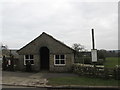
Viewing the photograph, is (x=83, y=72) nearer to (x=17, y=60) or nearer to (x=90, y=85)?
(x=90, y=85)

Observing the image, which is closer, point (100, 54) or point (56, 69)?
point (56, 69)

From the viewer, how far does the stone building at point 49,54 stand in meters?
29.4

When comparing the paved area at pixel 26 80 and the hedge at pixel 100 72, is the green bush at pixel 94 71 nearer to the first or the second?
the hedge at pixel 100 72

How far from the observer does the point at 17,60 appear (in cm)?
3150

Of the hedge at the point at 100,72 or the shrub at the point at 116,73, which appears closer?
the shrub at the point at 116,73

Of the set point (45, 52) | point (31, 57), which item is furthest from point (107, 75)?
point (45, 52)

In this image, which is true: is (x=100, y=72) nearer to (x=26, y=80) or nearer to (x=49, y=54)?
(x=26, y=80)

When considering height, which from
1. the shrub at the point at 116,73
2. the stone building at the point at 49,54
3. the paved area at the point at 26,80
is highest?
the stone building at the point at 49,54

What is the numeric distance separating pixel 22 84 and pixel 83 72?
26.3 ft

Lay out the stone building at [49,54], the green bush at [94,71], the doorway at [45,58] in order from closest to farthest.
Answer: the green bush at [94,71] → the stone building at [49,54] → the doorway at [45,58]

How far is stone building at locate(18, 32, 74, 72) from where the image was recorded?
29375mm

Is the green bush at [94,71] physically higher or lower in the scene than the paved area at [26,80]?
higher

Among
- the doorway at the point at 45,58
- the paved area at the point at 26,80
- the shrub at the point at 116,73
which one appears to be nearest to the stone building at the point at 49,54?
the doorway at the point at 45,58

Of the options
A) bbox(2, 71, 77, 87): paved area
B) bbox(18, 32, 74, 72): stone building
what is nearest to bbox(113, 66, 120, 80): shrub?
bbox(2, 71, 77, 87): paved area
